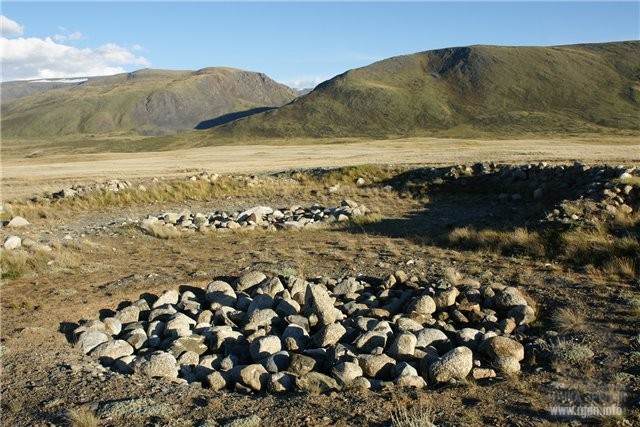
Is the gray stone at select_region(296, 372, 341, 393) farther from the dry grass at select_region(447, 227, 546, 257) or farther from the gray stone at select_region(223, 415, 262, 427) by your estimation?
the dry grass at select_region(447, 227, 546, 257)

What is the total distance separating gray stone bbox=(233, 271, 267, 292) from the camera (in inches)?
427

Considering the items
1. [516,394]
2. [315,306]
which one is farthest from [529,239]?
[516,394]

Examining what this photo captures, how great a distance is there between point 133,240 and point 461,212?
1235 cm

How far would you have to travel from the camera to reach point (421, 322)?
8.83 meters

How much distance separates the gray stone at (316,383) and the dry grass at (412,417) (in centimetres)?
106

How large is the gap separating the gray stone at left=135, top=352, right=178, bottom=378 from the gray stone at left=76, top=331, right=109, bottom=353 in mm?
1153

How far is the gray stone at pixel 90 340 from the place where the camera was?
8.17 m

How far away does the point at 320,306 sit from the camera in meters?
9.12

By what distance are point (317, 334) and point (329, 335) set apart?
0.24 meters

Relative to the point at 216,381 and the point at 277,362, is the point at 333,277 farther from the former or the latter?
the point at 216,381

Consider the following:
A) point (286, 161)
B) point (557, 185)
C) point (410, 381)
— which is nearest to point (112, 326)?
point (410, 381)

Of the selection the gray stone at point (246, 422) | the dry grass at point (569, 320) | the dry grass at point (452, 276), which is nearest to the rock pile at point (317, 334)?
the dry grass at point (452, 276)

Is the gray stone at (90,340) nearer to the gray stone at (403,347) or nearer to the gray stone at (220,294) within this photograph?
the gray stone at (220,294)

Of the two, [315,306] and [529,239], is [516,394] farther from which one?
[529,239]
